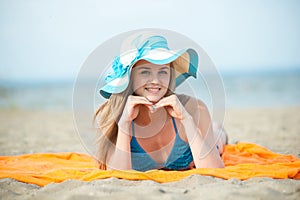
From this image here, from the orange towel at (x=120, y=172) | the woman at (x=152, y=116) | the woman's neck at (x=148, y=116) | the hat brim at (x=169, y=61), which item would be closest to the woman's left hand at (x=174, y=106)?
the woman at (x=152, y=116)

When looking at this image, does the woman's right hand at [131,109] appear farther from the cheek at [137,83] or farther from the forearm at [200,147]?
the forearm at [200,147]

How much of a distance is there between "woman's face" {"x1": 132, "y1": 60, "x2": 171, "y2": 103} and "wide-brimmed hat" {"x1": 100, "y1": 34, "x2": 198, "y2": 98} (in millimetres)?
78

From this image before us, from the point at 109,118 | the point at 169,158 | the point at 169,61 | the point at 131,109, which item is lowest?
the point at 169,158

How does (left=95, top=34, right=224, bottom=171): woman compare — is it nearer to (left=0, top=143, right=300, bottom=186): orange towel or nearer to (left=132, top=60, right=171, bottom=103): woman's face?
(left=132, top=60, right=171, bottom=103): woman's face

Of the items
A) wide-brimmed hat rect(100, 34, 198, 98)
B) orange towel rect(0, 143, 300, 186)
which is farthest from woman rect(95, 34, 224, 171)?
orange towel rect(0, 143, 300, 186)

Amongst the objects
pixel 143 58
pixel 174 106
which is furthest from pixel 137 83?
pixel 174 106

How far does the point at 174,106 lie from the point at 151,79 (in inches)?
10.7

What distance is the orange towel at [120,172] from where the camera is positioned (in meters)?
2.54

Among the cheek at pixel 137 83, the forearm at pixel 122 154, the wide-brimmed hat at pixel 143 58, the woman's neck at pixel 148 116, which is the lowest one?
the forearm at pixel 122 154

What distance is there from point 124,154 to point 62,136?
3701 mm

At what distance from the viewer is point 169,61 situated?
2584mm

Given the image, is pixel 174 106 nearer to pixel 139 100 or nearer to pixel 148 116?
pixel 139 100

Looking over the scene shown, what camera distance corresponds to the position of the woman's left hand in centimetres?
264

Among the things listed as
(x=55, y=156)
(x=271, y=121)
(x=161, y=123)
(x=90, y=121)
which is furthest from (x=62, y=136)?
(x=271, y=121)
